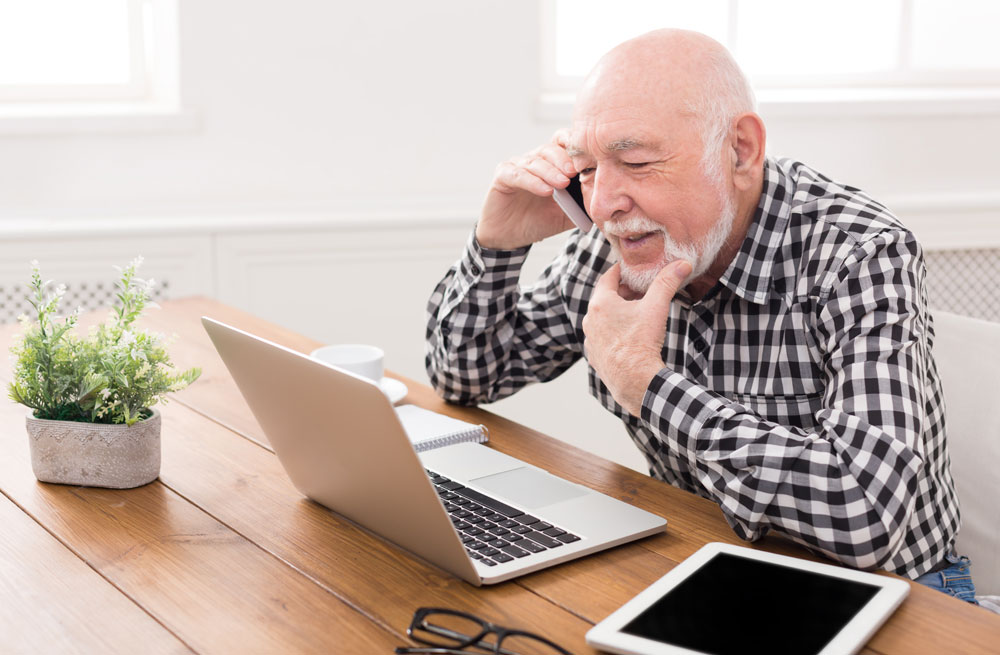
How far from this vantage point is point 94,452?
114 centimetres

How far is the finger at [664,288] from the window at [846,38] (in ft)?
6.58

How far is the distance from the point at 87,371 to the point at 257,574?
0.34m

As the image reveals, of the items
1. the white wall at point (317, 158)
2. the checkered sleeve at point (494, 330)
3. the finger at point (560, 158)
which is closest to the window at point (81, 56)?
the white wall at point (317, 158)

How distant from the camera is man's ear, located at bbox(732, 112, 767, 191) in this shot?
4.25ft

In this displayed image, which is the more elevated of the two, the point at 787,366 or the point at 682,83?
the point at 682,83

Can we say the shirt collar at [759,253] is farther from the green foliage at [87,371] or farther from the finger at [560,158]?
the green foliage at [87,371]

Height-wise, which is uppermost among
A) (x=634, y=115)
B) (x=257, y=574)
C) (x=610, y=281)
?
(x=634, y=115)

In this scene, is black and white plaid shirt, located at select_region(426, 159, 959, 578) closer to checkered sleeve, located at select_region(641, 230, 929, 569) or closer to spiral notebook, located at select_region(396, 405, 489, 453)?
checkered sleeve, located at select_region(641, 230, 929, 569)

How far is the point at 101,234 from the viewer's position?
260 centimetres

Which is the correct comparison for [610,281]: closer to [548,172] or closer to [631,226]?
[631,226]

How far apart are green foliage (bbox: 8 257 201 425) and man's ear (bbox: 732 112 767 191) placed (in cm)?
75

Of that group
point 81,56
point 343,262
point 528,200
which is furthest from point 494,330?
point 81,56

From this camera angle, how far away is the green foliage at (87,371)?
3.69 feet

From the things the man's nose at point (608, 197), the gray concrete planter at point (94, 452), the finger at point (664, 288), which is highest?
the man's nose at point (608, 197)
